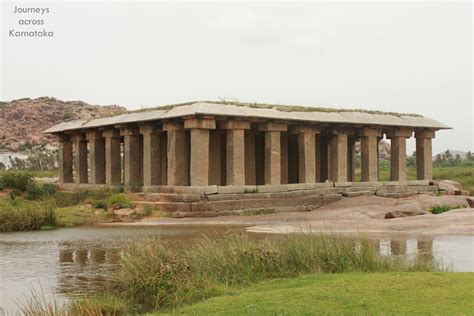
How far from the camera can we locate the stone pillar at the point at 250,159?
26.6 meters

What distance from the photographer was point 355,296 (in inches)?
320

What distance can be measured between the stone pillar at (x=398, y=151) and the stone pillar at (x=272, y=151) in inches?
263

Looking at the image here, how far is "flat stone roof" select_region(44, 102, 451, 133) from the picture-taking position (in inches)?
896

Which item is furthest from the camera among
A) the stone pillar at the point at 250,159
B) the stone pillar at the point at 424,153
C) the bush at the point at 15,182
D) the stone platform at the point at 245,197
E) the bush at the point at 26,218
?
the stone pillar at the point at 424,153

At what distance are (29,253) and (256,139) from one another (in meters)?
15.2

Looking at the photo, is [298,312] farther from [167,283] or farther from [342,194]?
[342,194]

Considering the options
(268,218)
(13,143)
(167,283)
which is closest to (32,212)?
(268,218)

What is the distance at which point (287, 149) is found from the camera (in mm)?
28453

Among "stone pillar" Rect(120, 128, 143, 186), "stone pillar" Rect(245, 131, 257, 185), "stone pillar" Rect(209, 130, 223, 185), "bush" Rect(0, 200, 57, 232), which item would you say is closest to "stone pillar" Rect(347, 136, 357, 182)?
"stone pillar" Rect(245, 131, 257, 185)

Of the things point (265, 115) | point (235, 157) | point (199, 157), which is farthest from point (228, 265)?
point (265, 115)

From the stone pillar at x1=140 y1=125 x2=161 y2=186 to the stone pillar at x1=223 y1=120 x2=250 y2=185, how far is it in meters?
3.18

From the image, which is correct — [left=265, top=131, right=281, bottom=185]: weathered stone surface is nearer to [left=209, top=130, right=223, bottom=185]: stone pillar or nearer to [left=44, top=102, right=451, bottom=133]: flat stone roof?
[left=44, top=102, right=451, bottom=133]: flat stone roof

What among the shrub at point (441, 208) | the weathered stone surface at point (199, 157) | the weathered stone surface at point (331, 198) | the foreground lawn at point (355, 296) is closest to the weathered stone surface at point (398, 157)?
the weathered stone surface at point (331, 198)

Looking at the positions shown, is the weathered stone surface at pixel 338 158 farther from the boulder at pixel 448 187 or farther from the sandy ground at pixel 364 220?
the boulder at pixel 448 187
